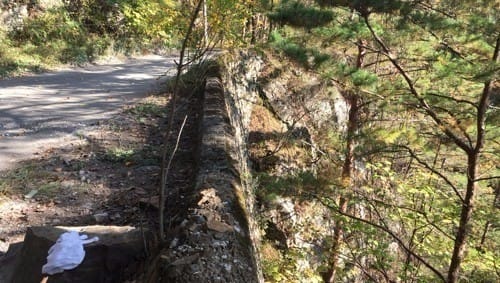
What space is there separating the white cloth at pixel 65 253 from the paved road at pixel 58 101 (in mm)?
2452

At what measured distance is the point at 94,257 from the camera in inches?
105

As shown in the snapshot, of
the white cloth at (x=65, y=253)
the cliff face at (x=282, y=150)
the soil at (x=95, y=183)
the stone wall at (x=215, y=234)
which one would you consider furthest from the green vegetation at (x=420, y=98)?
the white cloth at (x=65, y=253)

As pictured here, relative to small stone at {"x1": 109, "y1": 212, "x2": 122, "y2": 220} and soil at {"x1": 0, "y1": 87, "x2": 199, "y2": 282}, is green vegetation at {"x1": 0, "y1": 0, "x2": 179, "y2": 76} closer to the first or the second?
soil at {"x1": 0, "y1": 87, "x2": 199, "y2": 282}

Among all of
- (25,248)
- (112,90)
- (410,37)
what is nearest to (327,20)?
(410,37)

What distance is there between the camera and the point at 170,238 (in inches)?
104

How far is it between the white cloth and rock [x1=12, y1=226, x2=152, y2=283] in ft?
0.16

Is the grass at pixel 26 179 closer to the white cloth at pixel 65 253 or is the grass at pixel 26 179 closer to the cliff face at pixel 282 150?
the white cloth at pixel 65 253

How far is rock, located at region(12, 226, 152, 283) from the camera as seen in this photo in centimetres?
260

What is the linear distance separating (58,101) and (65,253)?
19.9 feet

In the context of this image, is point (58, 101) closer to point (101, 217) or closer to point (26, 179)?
point (26, 179)

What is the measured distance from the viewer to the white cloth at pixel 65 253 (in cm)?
249

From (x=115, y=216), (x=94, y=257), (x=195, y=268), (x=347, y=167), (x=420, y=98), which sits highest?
(x=420, y=98)

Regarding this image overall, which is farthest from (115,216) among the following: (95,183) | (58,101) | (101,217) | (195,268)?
(58,101)

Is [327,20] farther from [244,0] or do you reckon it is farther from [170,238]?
[244,0]
